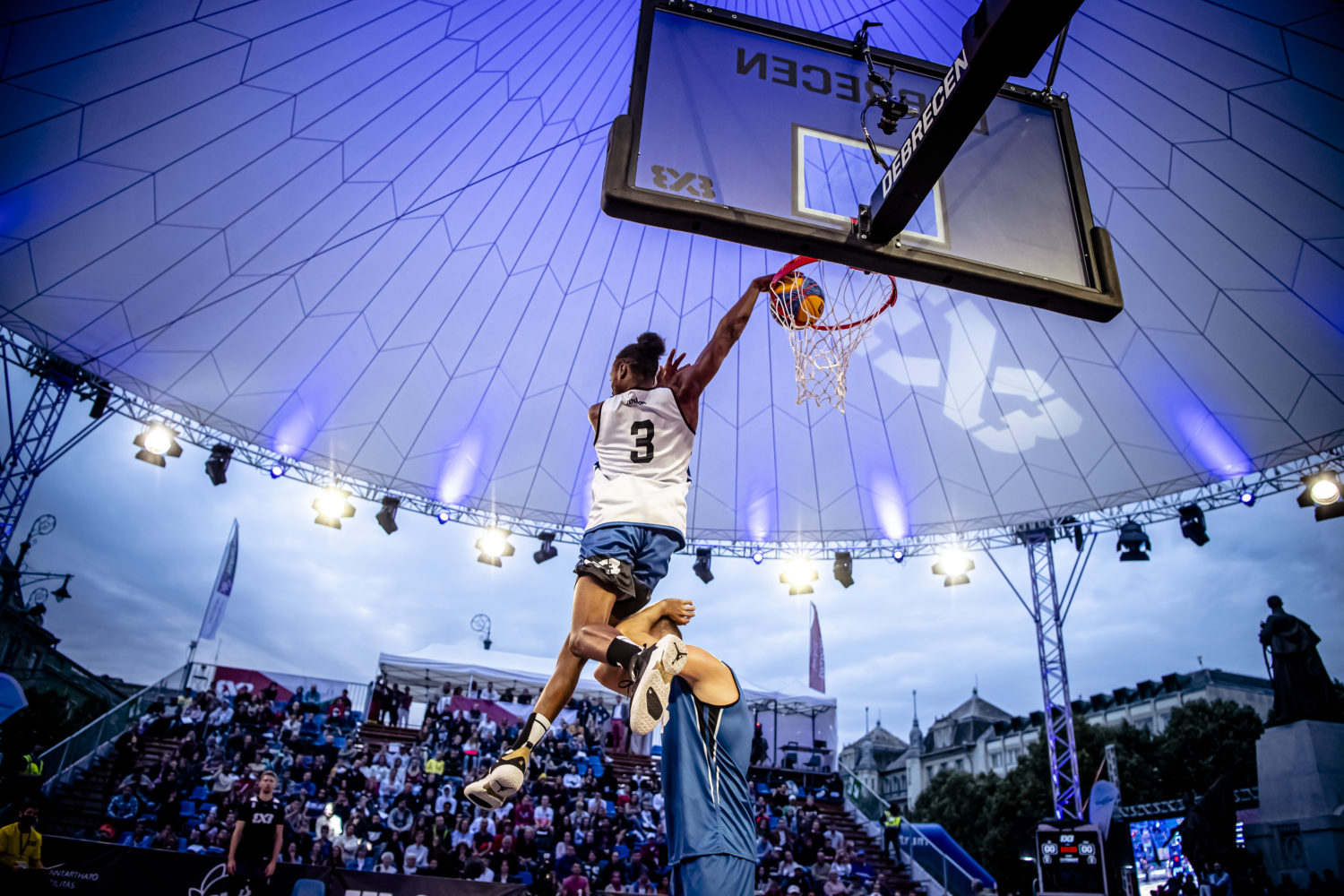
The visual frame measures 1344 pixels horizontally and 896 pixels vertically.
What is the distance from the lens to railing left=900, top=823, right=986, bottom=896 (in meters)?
13.6

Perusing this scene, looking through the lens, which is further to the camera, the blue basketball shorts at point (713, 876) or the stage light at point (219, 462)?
the stage light at point (219, 462)

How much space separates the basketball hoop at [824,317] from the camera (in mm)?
5582

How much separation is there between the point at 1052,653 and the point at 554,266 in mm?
10206

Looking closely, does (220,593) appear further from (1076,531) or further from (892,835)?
(1076,531)

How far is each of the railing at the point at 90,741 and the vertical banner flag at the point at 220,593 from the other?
19.6ft

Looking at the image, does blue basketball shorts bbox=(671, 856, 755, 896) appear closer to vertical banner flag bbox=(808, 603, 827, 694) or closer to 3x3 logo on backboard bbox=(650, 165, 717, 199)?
3x3 logo on backboard bbox=(650, 165, 717, 199)

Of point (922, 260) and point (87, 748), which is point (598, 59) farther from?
point (87, 748)

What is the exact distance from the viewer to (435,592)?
3428 cm

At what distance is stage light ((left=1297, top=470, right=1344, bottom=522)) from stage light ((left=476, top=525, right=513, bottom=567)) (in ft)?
42.4

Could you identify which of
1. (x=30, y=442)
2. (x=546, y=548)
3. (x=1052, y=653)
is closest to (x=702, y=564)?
(x=546, y=548)

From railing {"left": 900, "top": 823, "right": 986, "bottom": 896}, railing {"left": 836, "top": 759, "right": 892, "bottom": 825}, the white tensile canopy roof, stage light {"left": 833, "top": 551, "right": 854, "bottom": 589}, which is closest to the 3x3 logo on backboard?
the white tensile canopy roof

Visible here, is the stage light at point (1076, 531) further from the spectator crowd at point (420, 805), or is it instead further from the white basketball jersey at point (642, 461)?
the white basketball jersey at point (642, 461)

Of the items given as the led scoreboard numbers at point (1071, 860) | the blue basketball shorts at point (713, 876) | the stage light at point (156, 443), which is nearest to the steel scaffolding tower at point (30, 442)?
the stage light at point (156, 443)

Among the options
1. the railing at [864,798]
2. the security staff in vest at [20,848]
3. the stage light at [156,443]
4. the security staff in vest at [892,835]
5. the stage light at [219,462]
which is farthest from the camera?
the railing at [864,798]
